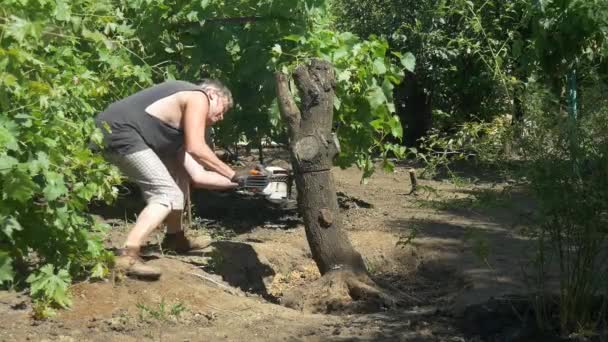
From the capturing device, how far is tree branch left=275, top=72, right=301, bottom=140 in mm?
6980

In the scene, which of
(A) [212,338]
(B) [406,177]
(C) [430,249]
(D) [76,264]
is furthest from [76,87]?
(B) [406,177]

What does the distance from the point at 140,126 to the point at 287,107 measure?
3.58ft

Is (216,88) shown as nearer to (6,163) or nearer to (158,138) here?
(158,138)

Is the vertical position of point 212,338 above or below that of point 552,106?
below

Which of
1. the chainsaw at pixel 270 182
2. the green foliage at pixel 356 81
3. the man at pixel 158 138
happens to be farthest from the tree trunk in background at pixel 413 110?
the man at pixel 158 138

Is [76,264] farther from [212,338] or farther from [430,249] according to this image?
[430,249]

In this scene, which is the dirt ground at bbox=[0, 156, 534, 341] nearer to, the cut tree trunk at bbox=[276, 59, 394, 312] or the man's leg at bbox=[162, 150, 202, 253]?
the man's leg at bbox=[162, 150, 202, 253]

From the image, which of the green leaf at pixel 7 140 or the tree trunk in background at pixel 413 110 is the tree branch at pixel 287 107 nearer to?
the green leaf at pixel 7 140

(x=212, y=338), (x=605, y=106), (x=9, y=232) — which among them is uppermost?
(x=605, y=106)

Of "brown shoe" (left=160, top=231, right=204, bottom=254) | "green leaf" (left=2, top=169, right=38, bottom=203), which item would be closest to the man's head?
"brown shoe" (left=160, top=231, right=204, bottom=254)

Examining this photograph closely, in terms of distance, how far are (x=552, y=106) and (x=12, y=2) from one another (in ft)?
10.3

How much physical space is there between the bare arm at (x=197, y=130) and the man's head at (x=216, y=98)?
17cm

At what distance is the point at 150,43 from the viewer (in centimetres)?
867

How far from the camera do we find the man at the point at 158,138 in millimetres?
6504
